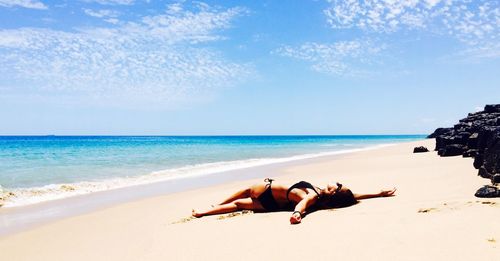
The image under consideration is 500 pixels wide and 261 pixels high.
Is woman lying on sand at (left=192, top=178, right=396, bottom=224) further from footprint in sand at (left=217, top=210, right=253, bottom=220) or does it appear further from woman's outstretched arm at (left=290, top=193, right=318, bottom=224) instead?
footprint in sand at (left=217, top=210, right=253, bottom=220)

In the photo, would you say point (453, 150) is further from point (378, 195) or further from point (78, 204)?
point (78, 204)

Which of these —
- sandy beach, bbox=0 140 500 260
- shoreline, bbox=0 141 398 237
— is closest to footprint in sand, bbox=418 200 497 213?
sandy beach, bbox=0 140 500 260

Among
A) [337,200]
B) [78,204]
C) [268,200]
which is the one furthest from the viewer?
[78,204]

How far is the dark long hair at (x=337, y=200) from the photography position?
20.5 ft

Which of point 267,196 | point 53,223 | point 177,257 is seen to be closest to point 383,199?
point 267,196

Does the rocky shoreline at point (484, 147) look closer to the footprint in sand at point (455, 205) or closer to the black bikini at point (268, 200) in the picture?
the footprint in sand at point (455, 205)

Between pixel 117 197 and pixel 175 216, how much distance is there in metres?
3.98

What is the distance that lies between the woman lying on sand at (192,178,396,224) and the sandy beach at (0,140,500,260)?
8.7 inches

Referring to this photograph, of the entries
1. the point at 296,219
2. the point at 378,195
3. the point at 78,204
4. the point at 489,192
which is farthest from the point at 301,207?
the point at 78,204

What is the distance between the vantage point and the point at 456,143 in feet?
51.7

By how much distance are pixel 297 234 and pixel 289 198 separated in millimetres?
1637

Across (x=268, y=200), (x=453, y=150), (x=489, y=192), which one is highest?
(x=453, y=150)

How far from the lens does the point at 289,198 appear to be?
637 cm

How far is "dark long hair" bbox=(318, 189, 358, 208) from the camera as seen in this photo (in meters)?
6.25
